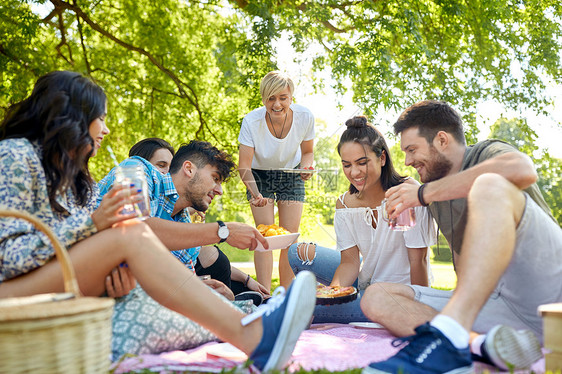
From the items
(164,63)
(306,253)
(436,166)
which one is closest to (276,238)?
(306,253)

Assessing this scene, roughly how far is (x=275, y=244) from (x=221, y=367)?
4.66ft

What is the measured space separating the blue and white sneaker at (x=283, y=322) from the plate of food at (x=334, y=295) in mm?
1000

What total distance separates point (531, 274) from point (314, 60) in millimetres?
6276

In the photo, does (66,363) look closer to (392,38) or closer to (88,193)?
(88,193)

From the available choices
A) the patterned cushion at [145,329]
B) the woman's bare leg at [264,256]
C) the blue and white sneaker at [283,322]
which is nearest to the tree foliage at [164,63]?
the woman's bare leg at [264,256]

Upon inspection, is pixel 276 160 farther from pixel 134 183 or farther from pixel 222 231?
pixel 134 183

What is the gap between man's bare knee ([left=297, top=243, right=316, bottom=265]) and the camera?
4062 millimetres

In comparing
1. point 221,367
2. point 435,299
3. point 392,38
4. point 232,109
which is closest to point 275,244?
point 435,299

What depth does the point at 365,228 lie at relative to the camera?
12.5 ft

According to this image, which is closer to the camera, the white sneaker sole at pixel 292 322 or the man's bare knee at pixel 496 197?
the white sneaker sole at pixel 292 322

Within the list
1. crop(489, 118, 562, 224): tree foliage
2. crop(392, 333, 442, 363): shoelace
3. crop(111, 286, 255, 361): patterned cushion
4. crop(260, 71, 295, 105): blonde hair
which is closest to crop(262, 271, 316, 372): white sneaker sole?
crop(392, 333, 442, 363): shoelace

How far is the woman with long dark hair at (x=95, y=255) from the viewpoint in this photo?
2123 millimetres

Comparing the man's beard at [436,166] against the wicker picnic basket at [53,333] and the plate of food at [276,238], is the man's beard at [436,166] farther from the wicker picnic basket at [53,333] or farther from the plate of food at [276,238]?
the wicker picnic basket at [53,333]

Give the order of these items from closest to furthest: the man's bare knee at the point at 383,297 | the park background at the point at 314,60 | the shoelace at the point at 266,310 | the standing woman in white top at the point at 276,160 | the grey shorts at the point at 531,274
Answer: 1. the shoelace at the point at 266,310
2. the grey shorts at the point at 531,274
3. the man's bare knee at the point at 383,297
4. the standing woman in white top at the point at 276,160
5. the park background at the point at 314,60
